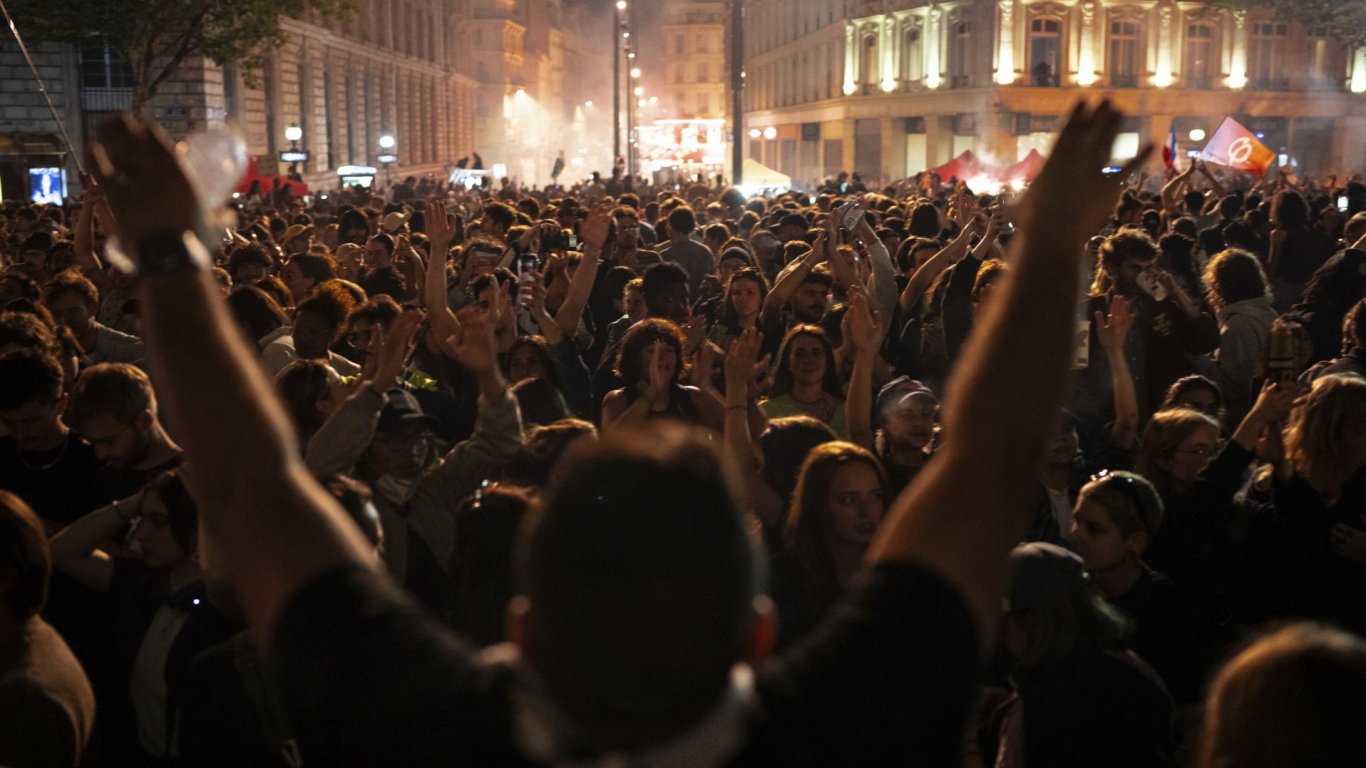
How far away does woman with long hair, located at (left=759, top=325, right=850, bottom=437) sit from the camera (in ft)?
20.9

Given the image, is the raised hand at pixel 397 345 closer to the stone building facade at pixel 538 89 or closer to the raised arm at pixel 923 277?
the raised arm at pixel 923 277

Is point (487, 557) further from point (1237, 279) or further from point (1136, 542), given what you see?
point (1237, 279)

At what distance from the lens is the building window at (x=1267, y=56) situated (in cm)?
5578

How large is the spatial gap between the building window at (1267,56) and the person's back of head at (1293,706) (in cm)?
5949

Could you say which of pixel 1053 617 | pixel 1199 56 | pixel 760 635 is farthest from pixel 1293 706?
pixel 1199 56

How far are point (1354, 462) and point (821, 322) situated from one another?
13.4 ft

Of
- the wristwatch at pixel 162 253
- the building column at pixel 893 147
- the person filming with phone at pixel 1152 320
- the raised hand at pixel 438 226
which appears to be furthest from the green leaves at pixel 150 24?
the wristwatch at pixel 162 253

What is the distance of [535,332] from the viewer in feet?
27.8

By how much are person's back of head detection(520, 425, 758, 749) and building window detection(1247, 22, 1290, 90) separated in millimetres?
60081

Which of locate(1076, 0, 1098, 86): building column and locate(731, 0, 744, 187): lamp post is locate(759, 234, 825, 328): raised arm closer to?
locate(731, 0, 744, 187): lamp post

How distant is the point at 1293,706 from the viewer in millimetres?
1777

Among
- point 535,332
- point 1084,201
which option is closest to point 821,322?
point 535,332

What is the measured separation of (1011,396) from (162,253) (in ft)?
3.51

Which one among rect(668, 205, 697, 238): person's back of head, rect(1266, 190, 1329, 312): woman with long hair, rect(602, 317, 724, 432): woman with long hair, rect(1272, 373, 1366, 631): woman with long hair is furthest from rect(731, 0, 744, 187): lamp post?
rect(1272, 373, 1366, 631): woman with long hair
